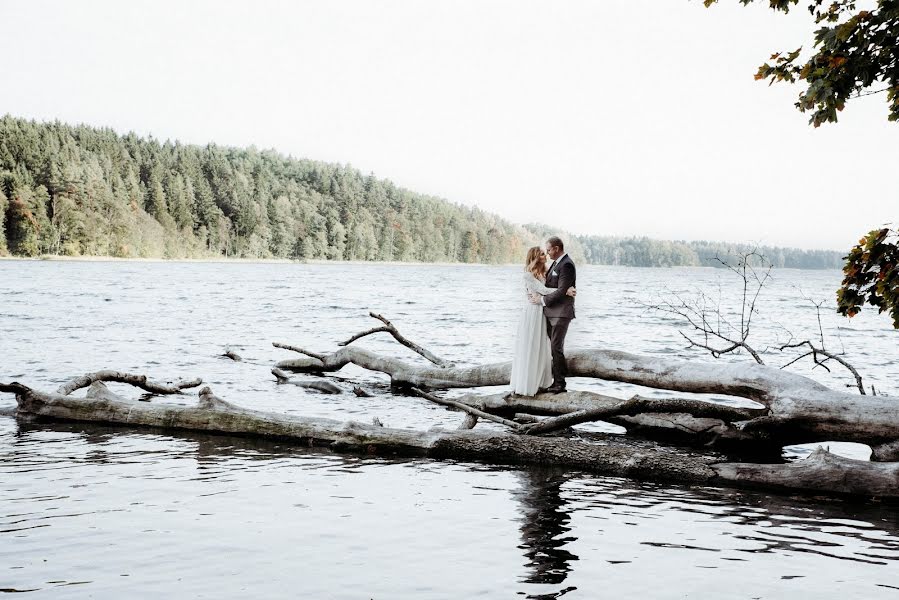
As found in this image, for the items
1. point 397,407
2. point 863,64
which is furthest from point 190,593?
point 397,407

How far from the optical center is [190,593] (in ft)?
17.7

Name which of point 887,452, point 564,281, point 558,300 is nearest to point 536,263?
point 564,281

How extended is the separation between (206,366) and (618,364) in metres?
11.9

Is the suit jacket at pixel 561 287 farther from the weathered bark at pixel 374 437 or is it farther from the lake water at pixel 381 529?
the weathered bark at pixel 374 437

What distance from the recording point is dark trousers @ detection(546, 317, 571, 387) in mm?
11969

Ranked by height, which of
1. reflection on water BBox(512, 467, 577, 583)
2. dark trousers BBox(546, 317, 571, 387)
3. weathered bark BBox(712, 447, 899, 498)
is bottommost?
reflection on water BBox(512, 467, 577, 583)

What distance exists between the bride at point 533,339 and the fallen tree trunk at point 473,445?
136 centimetres

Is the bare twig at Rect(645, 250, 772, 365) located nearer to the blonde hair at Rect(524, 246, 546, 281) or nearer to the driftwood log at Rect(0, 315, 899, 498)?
the driftwood log at Rect(0, 315, 899, 498)

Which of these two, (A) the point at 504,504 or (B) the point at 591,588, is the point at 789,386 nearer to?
(A) the point at 504,504

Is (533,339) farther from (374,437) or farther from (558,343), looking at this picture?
(374,437)

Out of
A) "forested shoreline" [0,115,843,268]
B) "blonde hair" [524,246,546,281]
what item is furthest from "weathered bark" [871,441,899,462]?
"forested shoreline" [0,115,843,268]

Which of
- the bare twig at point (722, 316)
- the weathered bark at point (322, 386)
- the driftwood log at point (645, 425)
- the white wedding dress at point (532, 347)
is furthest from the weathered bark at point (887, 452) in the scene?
the weathered bark at point (322, 386)

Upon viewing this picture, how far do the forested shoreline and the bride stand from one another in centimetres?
10697

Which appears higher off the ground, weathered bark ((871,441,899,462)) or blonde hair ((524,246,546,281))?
blonde hair ((524,246,546,281))
